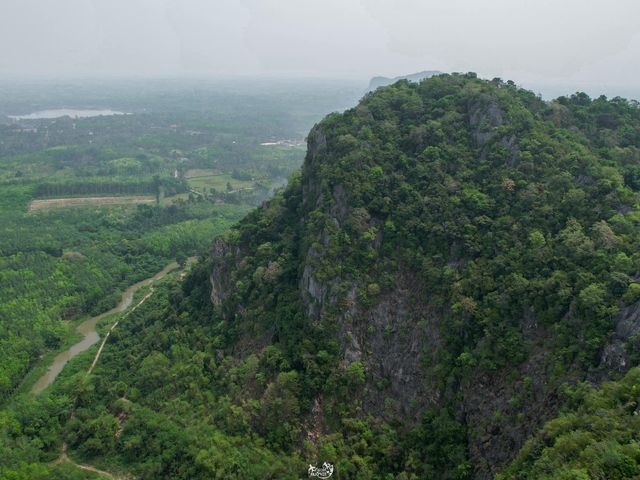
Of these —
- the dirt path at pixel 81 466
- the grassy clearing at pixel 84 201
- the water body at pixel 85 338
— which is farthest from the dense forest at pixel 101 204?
the dirt path at pixel 81 466

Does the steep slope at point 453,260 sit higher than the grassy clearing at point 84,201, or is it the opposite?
the steep slope at point 453,260

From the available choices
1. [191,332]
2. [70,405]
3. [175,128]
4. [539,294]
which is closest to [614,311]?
[539,294]

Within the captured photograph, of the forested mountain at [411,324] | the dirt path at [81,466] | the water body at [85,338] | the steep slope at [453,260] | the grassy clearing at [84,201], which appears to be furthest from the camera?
the grassy clearing at [84,201]

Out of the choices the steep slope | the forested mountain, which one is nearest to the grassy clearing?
the forested mountain

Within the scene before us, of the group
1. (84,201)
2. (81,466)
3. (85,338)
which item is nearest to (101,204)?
(84,201)

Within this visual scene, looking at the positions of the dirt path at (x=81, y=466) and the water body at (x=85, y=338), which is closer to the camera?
the dirt path at (x=81, y=466)

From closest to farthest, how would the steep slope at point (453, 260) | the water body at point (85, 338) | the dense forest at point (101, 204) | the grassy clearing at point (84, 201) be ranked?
the steep slope at point (453, 260)
the water body at point (85, 338)
the dense forest at point (101, 204)
the grassy clearing at point (84, 201)

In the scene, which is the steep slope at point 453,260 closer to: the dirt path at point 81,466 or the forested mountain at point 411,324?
the forested mountain at point 411,324

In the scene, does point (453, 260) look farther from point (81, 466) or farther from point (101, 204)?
point (101, 204)
